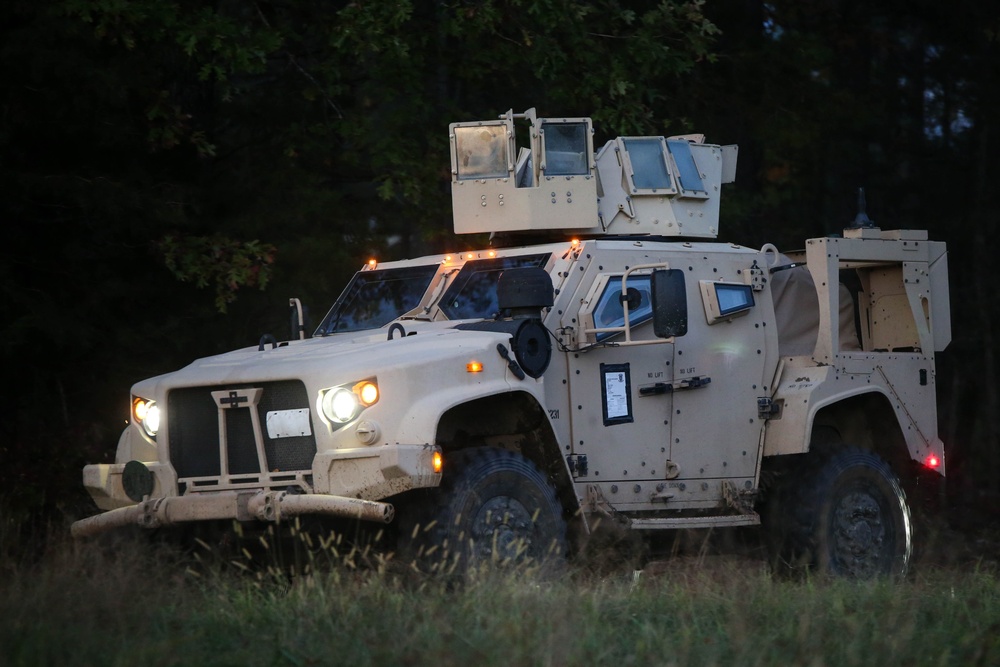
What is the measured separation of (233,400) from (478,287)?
1938mm

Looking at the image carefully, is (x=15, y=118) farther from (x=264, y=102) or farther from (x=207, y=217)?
(x=264, y=102)

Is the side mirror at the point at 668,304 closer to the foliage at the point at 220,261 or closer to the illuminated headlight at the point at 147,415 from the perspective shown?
the illuminated headlight at the point at 147,415

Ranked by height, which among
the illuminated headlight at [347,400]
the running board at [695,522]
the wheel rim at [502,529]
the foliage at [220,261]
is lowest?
the running board at [695,522]

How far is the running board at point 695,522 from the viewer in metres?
8.68

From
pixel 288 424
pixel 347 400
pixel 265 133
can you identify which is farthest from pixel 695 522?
pixel 265 133

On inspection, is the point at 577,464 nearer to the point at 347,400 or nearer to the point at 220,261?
the point at 347,400

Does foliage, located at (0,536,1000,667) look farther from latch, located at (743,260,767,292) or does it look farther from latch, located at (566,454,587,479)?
latch, located at (743,260,767,292)

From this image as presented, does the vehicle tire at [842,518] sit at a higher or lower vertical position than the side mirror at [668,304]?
lower

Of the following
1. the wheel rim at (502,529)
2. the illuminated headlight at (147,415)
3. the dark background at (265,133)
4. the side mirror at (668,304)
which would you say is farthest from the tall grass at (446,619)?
the dark background at (265,133)

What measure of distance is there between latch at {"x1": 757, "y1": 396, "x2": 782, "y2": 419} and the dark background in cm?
475

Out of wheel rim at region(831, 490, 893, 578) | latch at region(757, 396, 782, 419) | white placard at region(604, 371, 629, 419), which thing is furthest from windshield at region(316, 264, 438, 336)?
wheel rim at region(831, 490, 893, 578)

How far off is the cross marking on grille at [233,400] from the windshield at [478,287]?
1.70 meters

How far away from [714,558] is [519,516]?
7.85 feet

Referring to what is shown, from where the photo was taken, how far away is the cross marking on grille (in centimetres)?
772
